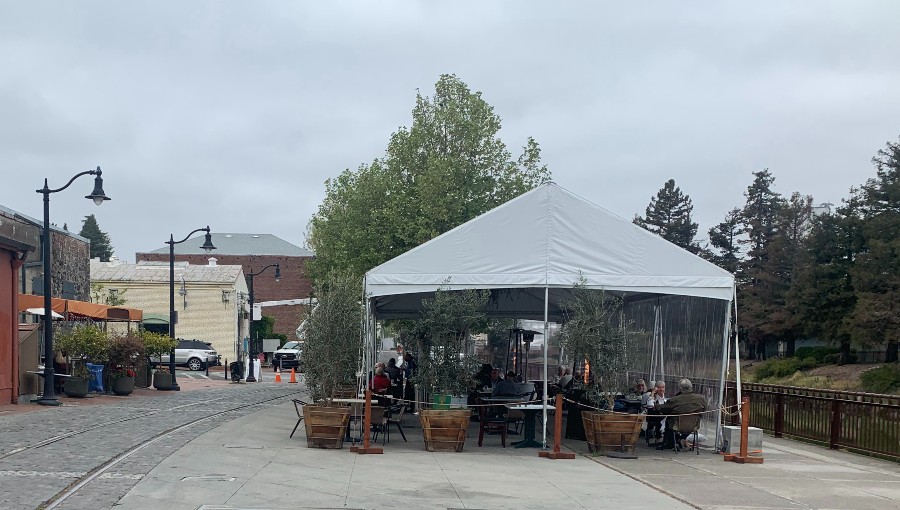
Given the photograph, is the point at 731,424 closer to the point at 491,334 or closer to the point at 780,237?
the point at 491,334

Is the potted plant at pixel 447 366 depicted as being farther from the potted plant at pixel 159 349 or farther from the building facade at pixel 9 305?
the potted plant at pixel 159 349

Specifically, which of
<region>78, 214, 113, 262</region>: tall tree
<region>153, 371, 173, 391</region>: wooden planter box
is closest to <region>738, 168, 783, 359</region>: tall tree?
<region>153, 371, 173, 391</region>: wooden planter box

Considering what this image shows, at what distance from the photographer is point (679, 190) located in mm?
88812

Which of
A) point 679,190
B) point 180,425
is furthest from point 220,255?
point 180,425

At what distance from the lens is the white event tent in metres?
16.7

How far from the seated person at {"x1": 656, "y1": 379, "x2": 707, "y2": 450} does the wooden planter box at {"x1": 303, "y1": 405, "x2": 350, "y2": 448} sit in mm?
5466

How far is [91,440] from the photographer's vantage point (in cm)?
1658

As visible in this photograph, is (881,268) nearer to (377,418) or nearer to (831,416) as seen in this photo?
(831,416)

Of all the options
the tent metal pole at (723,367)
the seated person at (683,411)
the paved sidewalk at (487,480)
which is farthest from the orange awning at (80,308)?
the tent metal pole at (723,367)

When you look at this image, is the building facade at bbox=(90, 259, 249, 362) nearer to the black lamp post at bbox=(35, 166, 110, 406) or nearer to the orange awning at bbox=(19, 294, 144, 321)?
the orange awning at bbox=(19, 294, 144, 321)

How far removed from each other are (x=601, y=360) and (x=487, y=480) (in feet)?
12.1

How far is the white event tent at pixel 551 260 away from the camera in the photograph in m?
16.7

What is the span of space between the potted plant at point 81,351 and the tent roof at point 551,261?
13.7 meters

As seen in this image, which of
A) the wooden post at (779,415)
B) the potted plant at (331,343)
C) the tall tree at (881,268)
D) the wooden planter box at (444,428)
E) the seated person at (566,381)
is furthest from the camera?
the tall tree at (881,268)
